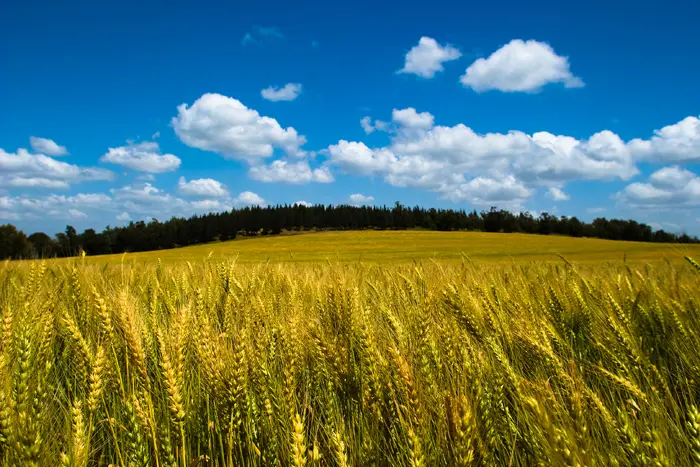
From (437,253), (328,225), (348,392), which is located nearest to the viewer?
(348,392)

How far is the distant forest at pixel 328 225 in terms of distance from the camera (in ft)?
248

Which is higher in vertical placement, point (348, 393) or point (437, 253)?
point (348, 393)

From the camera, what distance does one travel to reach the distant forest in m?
75.5

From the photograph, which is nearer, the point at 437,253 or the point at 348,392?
the point at 348,392

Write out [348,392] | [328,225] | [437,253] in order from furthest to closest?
[328,225], [437,253], [348,392]

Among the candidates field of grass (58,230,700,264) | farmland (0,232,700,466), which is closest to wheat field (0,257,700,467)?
farmland (0,232,700,466)

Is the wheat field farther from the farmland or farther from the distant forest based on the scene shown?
the distant forest

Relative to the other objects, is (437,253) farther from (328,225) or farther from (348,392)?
(328,225)

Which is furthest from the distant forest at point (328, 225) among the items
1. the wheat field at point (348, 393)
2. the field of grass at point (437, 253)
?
the wheat field at point (348, 393)

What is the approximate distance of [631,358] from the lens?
1.70m

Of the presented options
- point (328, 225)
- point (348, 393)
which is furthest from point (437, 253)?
point (328, 225)

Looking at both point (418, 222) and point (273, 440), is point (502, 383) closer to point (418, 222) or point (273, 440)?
point (273, 440)

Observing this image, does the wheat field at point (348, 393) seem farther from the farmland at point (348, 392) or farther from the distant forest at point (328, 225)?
the distant forest at point (328, 225)

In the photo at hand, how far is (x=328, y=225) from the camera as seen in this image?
322ft
